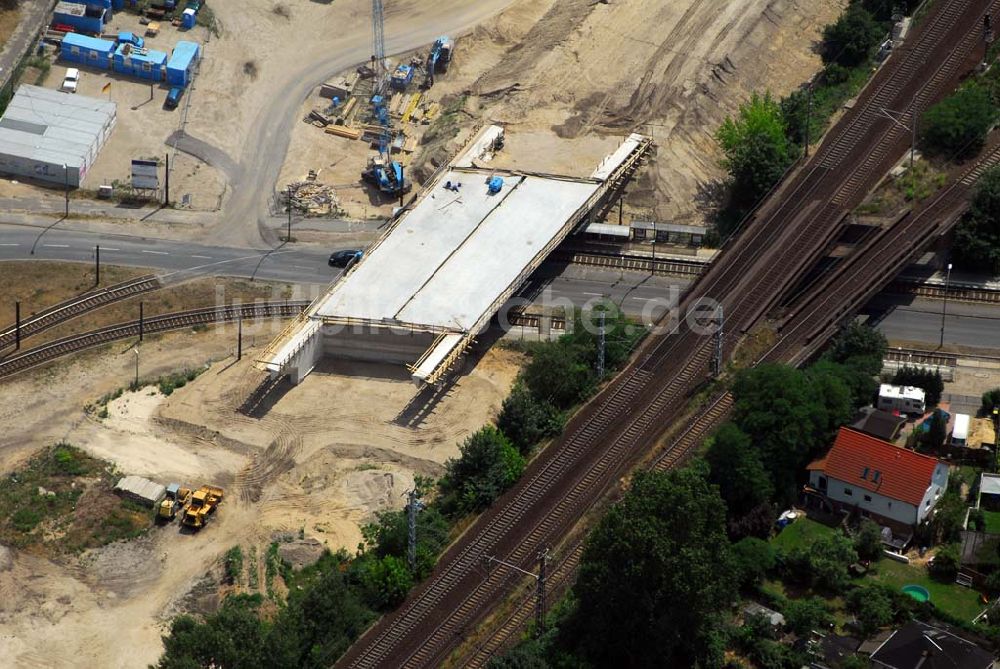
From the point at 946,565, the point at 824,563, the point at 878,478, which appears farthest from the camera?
the point at 878,478

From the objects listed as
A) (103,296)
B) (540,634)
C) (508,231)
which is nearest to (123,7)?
(103,296)

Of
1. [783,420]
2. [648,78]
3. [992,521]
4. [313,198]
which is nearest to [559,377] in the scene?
[783,420]

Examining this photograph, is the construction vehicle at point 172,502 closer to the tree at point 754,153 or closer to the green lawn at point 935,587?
the green lawn at point 935,587

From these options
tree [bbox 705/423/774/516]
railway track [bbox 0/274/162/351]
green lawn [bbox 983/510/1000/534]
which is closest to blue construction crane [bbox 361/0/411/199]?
railway track [bbox 0/274/162/351]

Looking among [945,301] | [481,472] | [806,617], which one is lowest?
[806,617]

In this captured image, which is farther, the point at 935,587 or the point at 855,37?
the point at 855,37

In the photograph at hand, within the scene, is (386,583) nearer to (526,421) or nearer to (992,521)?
(526,421)

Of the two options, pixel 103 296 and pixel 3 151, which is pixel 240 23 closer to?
pixel 3 151
